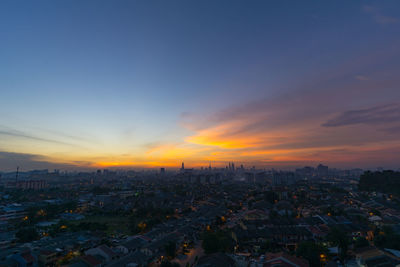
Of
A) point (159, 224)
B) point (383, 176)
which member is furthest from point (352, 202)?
point (159, 224)

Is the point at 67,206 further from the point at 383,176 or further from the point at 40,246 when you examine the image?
the point at 383,176

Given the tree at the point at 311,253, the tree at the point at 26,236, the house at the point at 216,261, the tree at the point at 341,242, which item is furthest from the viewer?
the tree at the point at 26,236

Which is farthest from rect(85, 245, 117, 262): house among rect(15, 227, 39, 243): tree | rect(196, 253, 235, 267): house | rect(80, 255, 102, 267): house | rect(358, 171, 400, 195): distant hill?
rect(358, 171, 400, 195): distant hill

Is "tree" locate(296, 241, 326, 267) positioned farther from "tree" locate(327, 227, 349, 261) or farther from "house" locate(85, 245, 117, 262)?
"house" locate(85, 245, 117, 262)

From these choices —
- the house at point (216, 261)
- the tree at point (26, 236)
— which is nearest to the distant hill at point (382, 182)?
the house at point (216, 261)

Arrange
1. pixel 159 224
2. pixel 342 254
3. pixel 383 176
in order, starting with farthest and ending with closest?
1. pixel 383 176
2. pixel 159 224
3. pixel 342 254

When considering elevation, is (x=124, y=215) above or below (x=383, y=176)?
below

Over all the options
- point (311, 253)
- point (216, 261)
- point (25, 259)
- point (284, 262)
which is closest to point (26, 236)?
point (25, 259)

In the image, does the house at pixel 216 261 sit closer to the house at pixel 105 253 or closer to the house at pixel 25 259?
the house at pixel 105 253
